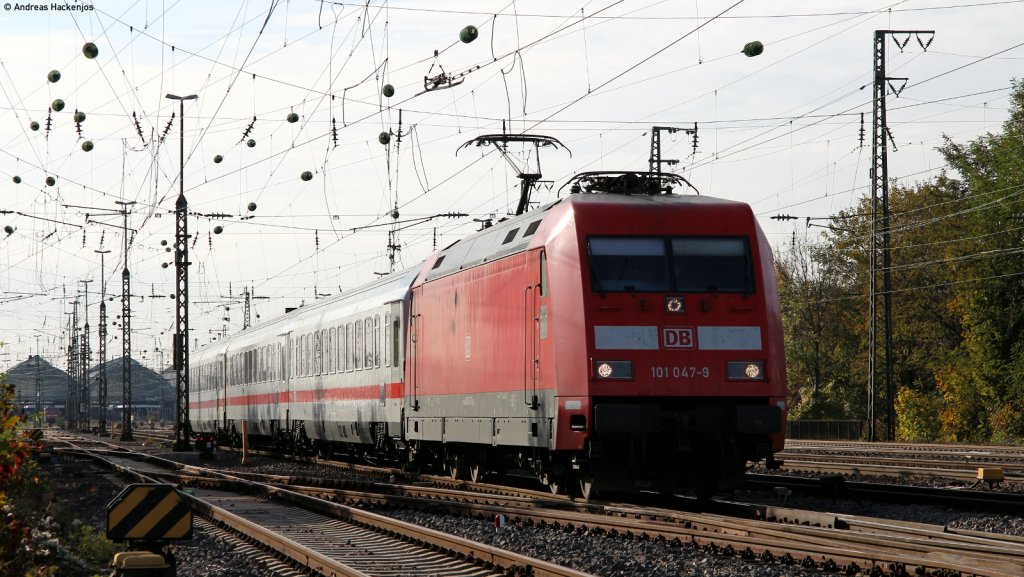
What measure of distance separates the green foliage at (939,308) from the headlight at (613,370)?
34.4 metres

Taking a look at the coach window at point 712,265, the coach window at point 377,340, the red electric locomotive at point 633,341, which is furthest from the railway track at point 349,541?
the coach window at point 377,340

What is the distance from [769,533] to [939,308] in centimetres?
5642

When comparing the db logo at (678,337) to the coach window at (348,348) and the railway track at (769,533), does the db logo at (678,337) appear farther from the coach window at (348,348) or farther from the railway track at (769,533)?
the coach window at (348,348)

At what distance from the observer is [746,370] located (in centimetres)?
1556

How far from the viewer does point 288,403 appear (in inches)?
1448

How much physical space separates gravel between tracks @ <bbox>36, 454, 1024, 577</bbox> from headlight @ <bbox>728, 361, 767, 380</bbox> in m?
2.16

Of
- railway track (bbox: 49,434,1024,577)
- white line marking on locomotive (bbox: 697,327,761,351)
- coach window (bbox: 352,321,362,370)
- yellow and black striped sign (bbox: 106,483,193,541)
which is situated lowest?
railway track (bbox: 49,434,1024,577)

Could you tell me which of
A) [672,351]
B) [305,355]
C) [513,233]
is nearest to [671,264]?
[672,351]

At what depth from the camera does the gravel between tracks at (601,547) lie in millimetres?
11234

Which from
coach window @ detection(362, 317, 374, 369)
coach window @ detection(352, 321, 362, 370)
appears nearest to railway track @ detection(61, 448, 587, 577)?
coach window @ detection(362, 317, 374, 369)

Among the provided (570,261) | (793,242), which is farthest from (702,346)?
(793,242)

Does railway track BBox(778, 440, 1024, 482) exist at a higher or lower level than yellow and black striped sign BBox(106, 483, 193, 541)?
lower

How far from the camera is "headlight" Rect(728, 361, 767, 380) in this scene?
15523mm

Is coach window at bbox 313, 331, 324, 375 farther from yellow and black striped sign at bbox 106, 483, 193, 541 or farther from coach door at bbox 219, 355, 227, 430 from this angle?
yellow and black striped sign at bbox 106, 483, 193, 541
